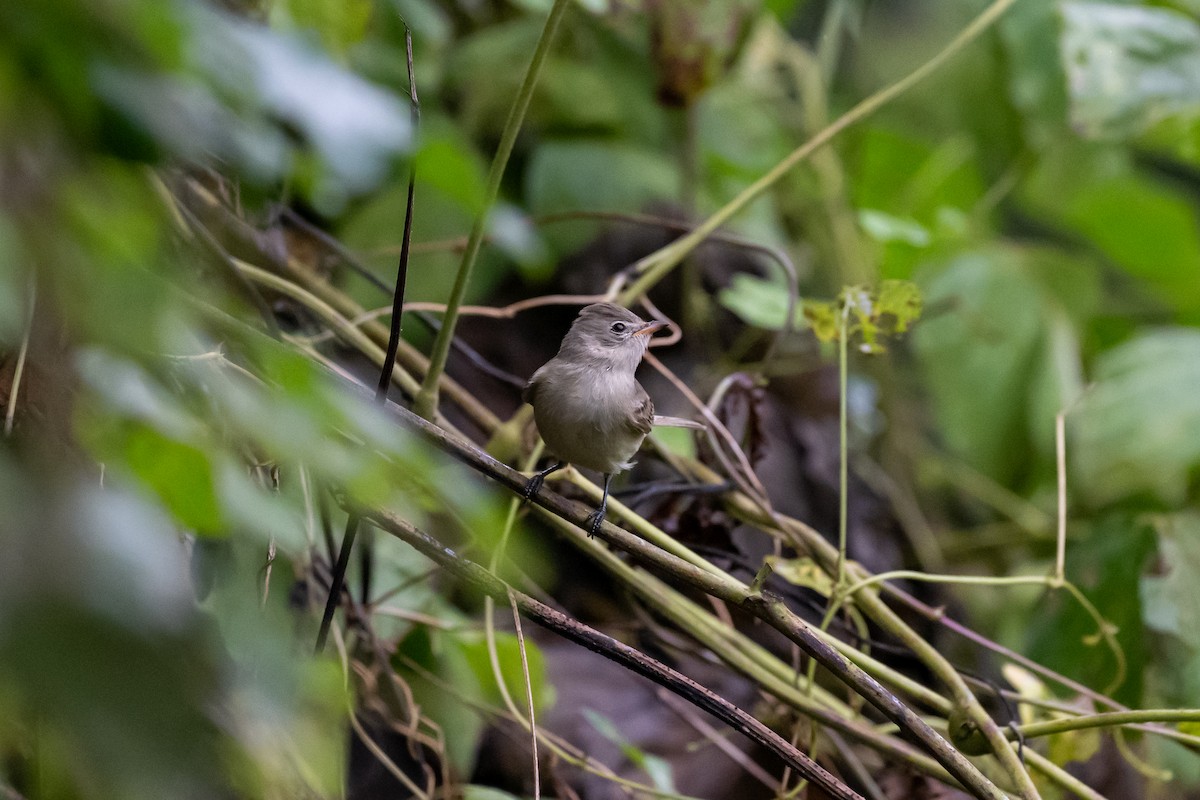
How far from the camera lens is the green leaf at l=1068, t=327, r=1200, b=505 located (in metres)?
2.28

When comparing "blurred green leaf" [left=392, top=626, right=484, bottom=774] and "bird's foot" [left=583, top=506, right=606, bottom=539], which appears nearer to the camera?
"bird's foot" [left=583, top=506, right=606, bottom=539]

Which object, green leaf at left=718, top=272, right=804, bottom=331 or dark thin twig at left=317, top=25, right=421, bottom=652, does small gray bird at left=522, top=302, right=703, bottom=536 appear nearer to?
dark thin twig at left=317, top=25, right=421, bottom=652

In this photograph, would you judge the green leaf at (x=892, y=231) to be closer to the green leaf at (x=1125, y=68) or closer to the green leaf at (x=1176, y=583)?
the green leaf at (x=1125, y=68)

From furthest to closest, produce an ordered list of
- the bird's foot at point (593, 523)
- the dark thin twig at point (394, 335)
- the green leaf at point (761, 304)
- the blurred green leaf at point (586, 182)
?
the blurred green leaf at point (586, 182)
the green leaf at point (761, 304)
the bird's foot at point (593, 523)
the dark thin twig at point (394, 335)

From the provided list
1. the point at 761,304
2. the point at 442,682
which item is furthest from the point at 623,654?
the point at 761,304

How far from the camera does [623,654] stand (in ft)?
3.35

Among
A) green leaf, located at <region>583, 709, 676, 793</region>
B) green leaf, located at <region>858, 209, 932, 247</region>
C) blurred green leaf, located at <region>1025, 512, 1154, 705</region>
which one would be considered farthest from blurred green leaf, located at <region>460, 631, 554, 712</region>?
green leaf, located at <region>858, 209, 932, 247</region>

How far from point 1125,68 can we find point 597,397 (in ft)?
5.21

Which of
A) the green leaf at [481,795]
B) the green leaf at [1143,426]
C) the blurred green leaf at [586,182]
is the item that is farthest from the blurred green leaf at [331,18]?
the green leaf at [1143,426]

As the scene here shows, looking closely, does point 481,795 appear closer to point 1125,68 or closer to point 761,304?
point 761,304

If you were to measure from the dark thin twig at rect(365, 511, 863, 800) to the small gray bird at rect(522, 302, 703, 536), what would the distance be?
0.21 m

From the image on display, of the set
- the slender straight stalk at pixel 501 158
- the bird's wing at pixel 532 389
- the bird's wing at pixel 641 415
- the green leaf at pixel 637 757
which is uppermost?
the slender straight stalk at pixel 501 158

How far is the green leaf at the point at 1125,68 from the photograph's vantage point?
2.27m

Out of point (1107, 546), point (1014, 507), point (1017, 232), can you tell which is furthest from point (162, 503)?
point (1017, 232)
